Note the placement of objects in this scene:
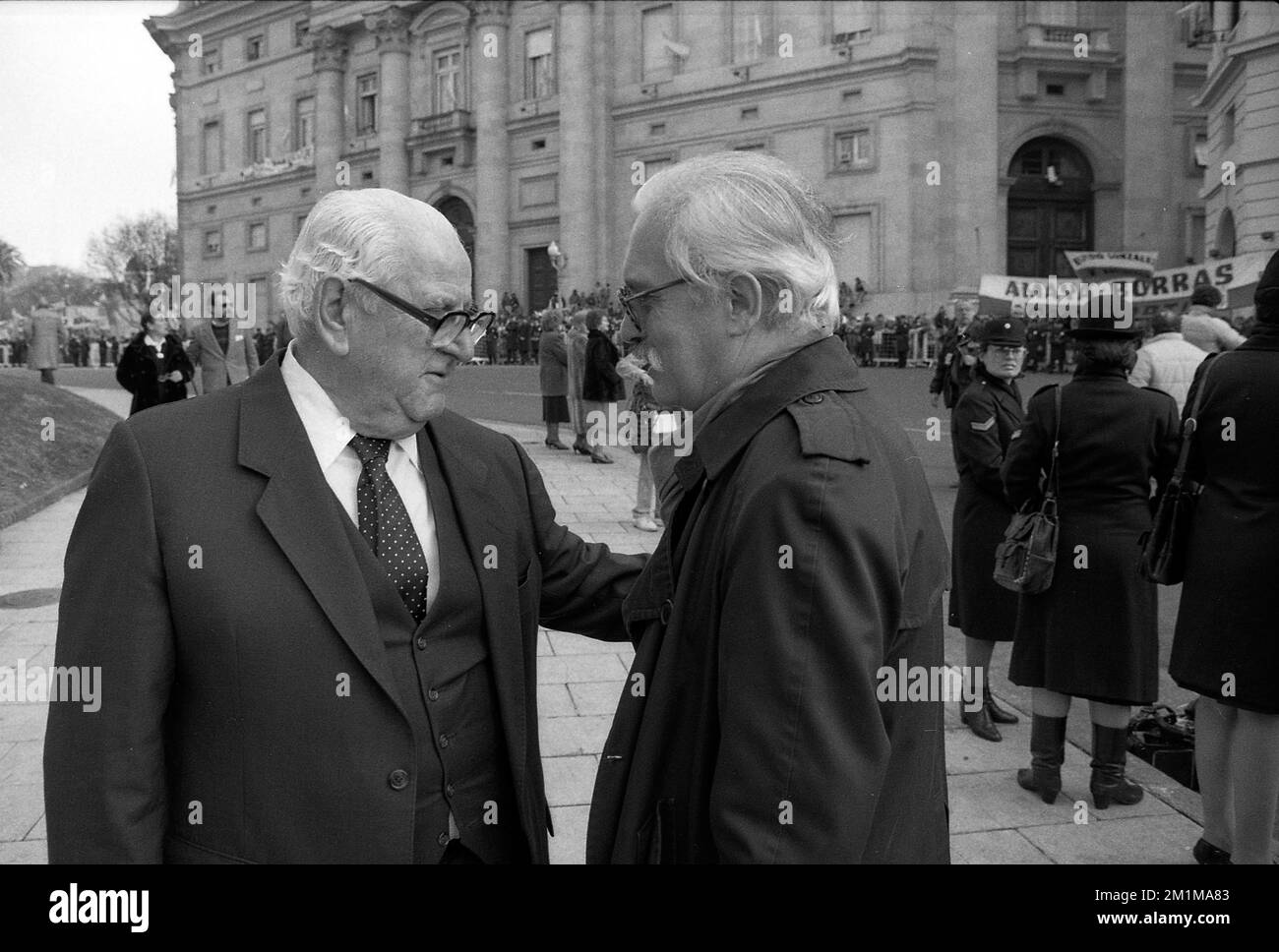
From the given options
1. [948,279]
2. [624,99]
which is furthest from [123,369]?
[624,99]

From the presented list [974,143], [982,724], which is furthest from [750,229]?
[974,143]

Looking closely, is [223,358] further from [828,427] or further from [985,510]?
[828,427]

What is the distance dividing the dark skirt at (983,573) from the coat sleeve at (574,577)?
301cm

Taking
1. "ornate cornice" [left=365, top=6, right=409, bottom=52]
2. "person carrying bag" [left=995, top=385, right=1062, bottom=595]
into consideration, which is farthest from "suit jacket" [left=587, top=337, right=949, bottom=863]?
"ornate cornice" [left=365, top=6, right=409, bottom=52]

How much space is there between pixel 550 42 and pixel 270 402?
3952 cm

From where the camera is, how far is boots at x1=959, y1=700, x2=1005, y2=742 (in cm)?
506

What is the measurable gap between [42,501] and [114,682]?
9454 mm

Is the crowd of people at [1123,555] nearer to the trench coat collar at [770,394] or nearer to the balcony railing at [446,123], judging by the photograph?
the trench coat collar at [770,394]

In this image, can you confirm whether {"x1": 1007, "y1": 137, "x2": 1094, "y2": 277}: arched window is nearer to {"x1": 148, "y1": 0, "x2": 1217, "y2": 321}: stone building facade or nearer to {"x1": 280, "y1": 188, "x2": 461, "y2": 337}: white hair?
{"x1": 148, "y1": 0, "x2": 1217, "y2": 321}: stone building facade

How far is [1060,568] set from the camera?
4.38 m

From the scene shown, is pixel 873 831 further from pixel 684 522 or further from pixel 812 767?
pixel 684 522

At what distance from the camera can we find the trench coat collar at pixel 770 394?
5.76ft

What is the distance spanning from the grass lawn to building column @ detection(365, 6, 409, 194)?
30.5 metres
